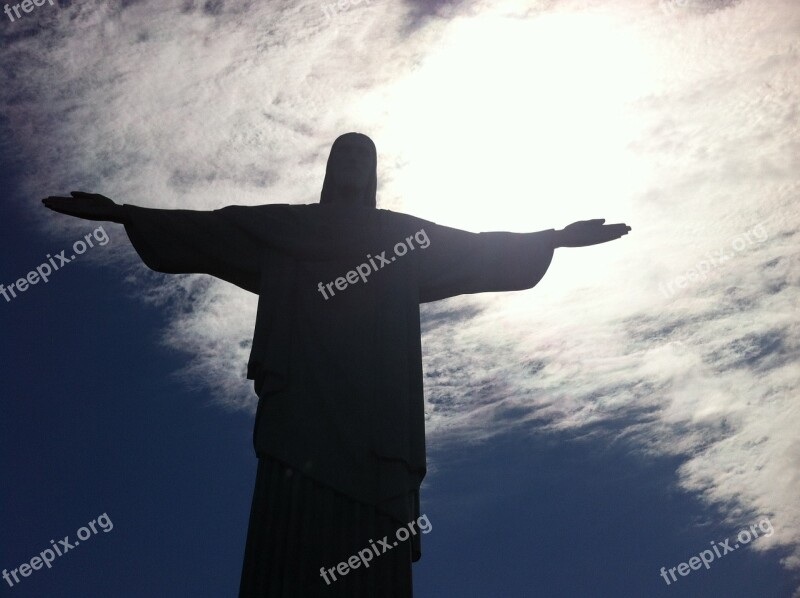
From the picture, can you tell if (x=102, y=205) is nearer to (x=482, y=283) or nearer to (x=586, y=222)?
(x=482, y=283)

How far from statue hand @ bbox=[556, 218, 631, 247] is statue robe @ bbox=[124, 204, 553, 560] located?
165 mm

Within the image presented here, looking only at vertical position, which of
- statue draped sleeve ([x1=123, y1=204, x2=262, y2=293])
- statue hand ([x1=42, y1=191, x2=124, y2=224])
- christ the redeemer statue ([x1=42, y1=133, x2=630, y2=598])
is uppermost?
statue hand ([x1=42, y1=191, x2=124, y2=224])

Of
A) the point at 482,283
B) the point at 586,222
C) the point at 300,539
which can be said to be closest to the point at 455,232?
the point at 482,283

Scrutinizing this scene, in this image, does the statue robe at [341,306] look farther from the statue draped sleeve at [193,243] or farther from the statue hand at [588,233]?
the statue hand at [588,233]

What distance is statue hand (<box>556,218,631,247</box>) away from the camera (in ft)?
29.3

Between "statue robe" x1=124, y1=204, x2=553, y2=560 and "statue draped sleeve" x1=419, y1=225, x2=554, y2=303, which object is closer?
"statue robe" x1=124, y1=204, x2=553, y2=560

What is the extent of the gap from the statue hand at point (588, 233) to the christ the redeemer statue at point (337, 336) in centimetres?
1

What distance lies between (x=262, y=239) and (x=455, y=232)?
2.09m

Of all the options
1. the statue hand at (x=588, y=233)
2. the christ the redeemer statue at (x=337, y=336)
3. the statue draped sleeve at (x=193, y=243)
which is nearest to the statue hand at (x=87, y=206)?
the christ the redeemer statue at (x=337, y=336)

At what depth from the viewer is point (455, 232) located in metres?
9.17

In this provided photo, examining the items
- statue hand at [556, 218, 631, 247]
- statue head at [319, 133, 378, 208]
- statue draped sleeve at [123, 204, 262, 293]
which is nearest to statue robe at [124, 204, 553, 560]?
statue draped sleeve at [123, 204, 262, 293]

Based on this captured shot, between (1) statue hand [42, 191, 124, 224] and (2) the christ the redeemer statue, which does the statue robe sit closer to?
(2) the christ the redeemer statue

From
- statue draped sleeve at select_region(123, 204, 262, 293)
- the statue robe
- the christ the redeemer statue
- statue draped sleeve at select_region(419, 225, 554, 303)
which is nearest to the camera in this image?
the christ the redeemer statue

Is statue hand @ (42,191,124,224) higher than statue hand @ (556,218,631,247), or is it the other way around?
statue hand @ (42,191,124,224)
